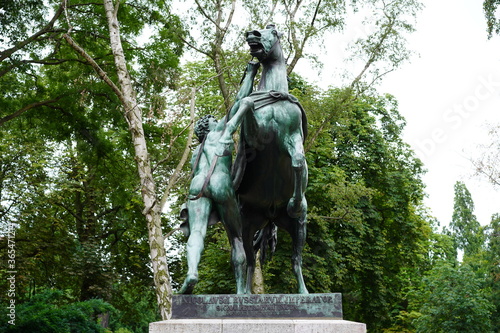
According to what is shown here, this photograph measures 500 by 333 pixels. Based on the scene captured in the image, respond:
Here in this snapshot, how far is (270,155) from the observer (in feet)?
22.0

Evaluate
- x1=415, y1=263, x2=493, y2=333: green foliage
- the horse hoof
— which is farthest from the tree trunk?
x1=415, y1=263, x2=493, y2=333: green foliage

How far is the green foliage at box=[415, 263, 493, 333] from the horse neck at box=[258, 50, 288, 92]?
2118cm

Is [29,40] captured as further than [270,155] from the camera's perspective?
Yes

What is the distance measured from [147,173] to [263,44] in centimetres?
1029

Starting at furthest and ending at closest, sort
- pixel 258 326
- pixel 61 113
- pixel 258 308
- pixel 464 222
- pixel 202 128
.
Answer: pixel 464 222 → pixel 61 113 → pixel 202 128 → pixel 258 308 → pixel 258 326

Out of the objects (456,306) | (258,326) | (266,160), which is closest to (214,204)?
(266,160)

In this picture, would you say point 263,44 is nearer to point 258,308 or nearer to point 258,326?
point 258,308

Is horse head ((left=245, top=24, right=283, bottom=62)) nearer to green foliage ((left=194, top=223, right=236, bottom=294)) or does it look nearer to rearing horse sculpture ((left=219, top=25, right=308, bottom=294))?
rearing horse sculpture ((left=219, top=25, right=308, bottom=294))

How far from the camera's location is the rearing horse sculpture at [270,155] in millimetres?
6465

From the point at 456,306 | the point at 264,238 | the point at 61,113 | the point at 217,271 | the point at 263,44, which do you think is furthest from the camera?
the point at 456,306

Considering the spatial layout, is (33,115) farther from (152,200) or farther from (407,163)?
(407,163)

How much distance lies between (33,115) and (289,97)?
51.8 feet

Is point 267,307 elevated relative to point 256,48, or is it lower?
lower

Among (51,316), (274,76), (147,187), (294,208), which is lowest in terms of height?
(51,316)
